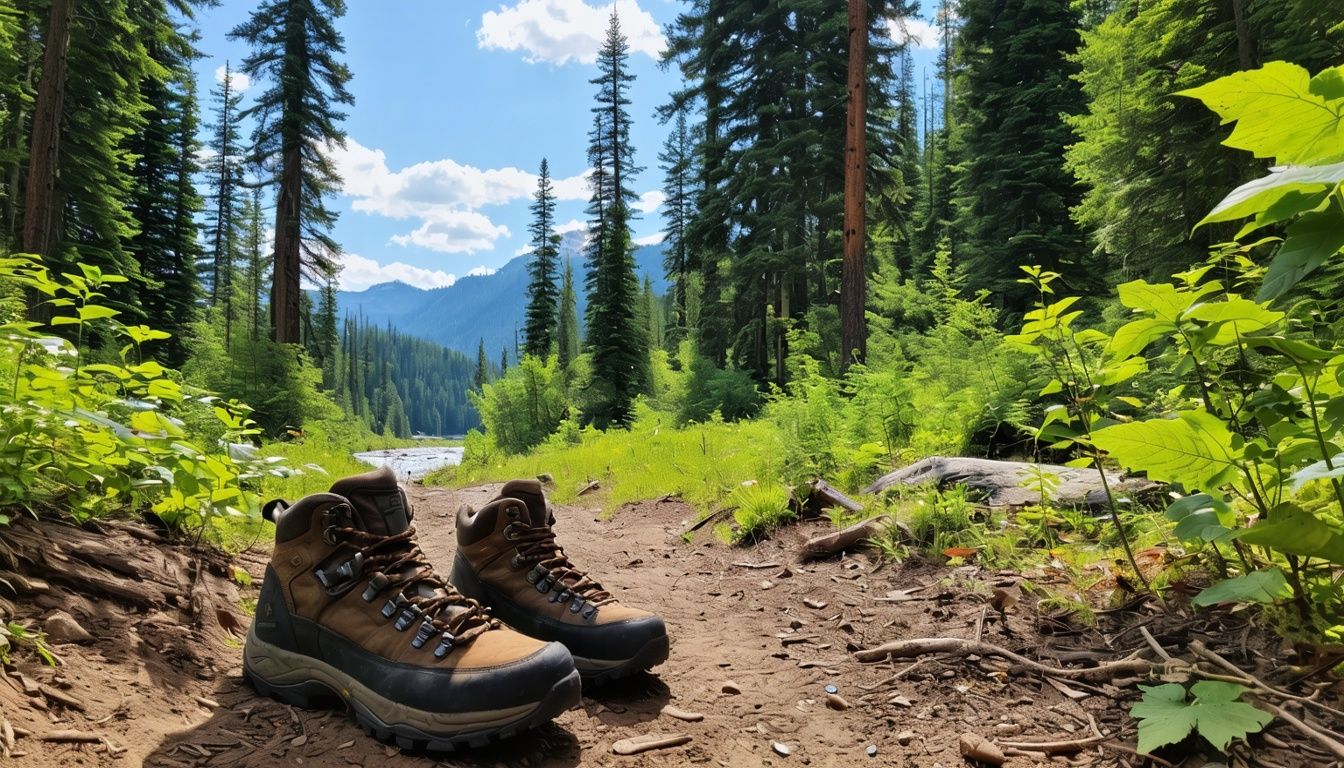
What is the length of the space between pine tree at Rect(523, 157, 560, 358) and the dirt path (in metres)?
30.8

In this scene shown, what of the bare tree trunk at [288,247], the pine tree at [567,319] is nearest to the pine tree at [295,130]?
the bare tree trunk at [288,247]

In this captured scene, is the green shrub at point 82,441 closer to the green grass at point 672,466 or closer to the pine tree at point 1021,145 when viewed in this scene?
the green grass at point 672,466

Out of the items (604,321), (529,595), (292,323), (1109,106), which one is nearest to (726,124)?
(604,321)

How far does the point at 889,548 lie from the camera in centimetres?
345

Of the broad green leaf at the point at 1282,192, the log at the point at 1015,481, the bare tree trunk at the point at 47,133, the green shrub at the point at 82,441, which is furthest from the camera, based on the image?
the bare tree trunk at the point at 47,133

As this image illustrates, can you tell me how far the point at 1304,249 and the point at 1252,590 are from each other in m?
0.90

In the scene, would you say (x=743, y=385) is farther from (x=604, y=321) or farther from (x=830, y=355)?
(x=604, y=321)

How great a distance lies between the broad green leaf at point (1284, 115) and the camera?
1.20 metres

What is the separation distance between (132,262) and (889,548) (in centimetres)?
2232

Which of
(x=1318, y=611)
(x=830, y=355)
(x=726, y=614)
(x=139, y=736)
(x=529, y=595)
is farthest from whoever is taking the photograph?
(x=830, y=355)

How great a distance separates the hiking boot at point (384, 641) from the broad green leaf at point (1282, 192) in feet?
5.86

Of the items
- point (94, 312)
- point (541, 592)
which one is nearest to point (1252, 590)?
point (541, 592)

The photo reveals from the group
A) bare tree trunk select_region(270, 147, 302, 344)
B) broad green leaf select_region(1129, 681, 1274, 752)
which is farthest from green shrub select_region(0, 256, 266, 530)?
bare tree trunk select_region(270, 147, 302, 344)

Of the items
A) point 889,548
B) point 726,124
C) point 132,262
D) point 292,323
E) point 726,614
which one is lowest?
point 726,614
